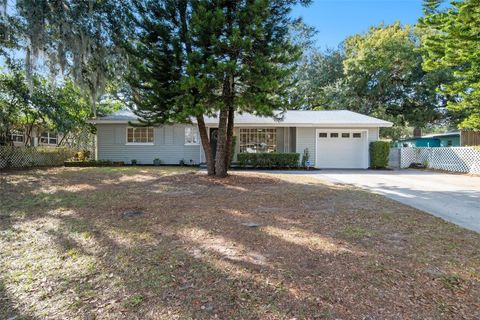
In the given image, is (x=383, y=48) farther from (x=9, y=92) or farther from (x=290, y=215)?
(x=9, y=92)

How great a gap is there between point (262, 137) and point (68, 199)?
1063 centimetres

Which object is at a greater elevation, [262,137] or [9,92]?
[9,92]

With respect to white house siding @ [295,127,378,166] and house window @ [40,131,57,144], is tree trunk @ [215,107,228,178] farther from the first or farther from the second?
house window @ [40,131,57,144]

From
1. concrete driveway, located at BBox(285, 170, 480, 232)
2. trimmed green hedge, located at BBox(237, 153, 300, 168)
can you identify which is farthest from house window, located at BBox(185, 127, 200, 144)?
concrete driveway, located at BBox(285, 170, 480, 232)

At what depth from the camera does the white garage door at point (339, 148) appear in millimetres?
14852

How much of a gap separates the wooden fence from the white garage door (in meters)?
10.0

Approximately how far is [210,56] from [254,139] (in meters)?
8.53

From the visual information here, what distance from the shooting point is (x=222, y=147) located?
354 inches

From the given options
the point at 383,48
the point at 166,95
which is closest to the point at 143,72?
the point at 166,95

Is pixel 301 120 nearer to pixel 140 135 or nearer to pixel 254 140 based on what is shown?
pixel 254 140

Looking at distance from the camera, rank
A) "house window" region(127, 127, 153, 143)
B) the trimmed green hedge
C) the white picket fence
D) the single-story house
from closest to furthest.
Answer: the white picket fence → the trimmed green hedge → the single-story house → "house window" region(127, 127, 153, 143)

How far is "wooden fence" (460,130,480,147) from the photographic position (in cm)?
1875

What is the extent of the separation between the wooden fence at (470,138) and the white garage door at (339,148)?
32.8ft

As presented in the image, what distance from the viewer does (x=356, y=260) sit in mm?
3164
